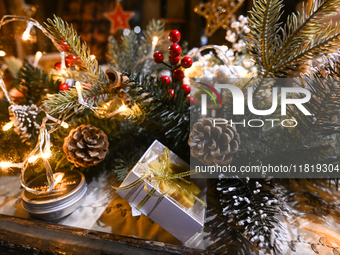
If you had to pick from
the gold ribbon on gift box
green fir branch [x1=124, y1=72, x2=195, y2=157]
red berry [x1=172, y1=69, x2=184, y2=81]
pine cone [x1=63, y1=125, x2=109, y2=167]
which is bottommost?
the gold ribbon on gift box

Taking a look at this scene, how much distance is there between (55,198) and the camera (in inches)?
17.8

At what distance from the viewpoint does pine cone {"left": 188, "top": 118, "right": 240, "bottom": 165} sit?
0.41 m

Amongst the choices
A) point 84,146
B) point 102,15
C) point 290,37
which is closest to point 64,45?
point 84,146

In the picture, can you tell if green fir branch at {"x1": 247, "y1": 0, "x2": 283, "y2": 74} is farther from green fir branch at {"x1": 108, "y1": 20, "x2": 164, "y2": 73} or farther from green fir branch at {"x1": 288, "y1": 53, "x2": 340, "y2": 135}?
green fir branch at {"x1": 108, "y1": 20, "x2": 164, "y2": 73}

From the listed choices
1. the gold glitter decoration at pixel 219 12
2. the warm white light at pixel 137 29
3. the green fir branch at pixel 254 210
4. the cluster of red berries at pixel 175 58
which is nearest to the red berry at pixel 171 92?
the cluster of red berries at pixel 175 58

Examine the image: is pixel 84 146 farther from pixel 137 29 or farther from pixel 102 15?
pixel 102 15

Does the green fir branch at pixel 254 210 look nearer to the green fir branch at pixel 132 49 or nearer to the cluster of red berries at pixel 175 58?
the cluster of red berries at pixel 175 58

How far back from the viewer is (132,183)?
407 millimetres

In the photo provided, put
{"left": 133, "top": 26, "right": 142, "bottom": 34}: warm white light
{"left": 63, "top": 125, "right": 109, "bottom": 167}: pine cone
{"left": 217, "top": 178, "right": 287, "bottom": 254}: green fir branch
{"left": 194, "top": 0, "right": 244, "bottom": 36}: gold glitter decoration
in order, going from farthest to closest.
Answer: {"left": 133, "top": 26, "right": 142, "bottom": 34}: warm white light < {"left": 194, "top": 0, "right": 244, "bottom": 36}: gold glitter decoration < {"left": 63, "top": 125, "right": 109, "bottom": 167}: pine cone < {"left": 217, "top": 178, "right": 287, "bottom": 254}: green fir branch

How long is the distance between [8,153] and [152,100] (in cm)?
36

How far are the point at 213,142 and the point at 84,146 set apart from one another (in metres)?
0.29

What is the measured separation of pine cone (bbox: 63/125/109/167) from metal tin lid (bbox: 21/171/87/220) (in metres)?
0.05

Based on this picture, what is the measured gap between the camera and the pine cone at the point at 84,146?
0.48 m

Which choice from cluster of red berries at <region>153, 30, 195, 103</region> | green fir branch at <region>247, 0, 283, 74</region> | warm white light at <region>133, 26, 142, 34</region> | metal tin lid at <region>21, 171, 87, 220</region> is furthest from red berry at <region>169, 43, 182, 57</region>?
warm white light at <region>133, 26, 142, 34</region>
